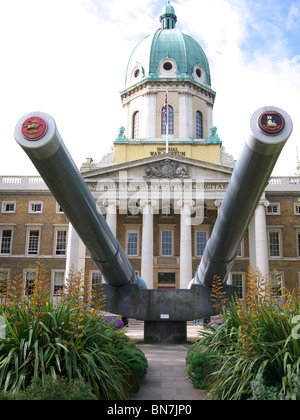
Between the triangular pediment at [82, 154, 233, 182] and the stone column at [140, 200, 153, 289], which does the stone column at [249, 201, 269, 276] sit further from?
the stone column at [140, 200, 153, 289]

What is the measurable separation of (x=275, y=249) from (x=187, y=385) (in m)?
31.7

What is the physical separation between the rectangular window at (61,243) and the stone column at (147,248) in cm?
895

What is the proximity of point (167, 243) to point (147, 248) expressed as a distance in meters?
5.50

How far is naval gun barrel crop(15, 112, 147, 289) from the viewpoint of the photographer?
510 cm

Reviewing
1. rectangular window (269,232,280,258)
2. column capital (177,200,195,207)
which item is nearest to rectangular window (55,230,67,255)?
column capital (177,200,195,207)

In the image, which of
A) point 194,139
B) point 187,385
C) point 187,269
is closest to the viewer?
point 187,385

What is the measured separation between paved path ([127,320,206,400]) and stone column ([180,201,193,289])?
20477mm

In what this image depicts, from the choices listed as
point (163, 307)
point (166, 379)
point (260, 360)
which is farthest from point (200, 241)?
point (260, 360)

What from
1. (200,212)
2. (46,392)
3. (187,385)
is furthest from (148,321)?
(200,212)

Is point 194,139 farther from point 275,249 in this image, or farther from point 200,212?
point 275,249

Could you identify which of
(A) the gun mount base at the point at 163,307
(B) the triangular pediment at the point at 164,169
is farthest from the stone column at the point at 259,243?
(A) the gun mount base at the point at 163,307

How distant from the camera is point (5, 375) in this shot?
17.7 feet

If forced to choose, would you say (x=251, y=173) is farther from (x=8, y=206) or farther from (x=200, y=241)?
(x=8, y=206)

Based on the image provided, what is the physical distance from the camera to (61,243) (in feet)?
125
